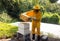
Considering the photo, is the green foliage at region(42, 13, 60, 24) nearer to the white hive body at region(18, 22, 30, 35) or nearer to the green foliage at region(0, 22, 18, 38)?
the green foliage at region(0, 22, 18, 38)

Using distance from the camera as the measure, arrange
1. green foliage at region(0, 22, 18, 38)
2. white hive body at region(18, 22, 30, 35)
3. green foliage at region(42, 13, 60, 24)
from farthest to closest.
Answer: green foliage at region(42, 13, 60, 24)
green foliage at region(0, 22, 18, 38)
white hive body at region(18, 22, 30, 35)

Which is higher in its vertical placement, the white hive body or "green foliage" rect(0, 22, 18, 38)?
the white hive body

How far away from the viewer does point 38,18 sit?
236 inches

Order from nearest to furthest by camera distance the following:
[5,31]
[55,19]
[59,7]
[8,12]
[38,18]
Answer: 1. [38,18]
2. [5,31]
3. [55,19]
4. [8,12]
5. [59,7]

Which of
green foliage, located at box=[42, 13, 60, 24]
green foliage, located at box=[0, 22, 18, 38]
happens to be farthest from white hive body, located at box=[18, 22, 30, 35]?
green foliage, located at box=[42, 13, 60, 24]

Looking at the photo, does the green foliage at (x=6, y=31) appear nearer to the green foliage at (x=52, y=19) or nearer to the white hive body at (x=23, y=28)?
the white hive body at (x=23, y=28)

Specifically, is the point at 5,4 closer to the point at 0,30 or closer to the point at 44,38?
the point at 0,30

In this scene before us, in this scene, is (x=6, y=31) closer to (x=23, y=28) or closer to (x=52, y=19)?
(x=23, y=28)

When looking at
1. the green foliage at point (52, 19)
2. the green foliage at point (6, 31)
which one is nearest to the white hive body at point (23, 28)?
the green foliage at point (6, 31)

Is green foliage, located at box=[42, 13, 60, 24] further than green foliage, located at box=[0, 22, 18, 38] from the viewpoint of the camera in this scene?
Result: Yes

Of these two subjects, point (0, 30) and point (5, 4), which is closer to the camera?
point (0, 30)

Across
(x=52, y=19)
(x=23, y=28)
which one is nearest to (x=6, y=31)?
(x=23, y=28)

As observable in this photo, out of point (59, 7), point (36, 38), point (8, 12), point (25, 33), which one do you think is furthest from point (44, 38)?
point (59, 7)

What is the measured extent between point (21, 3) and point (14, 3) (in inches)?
19.2
